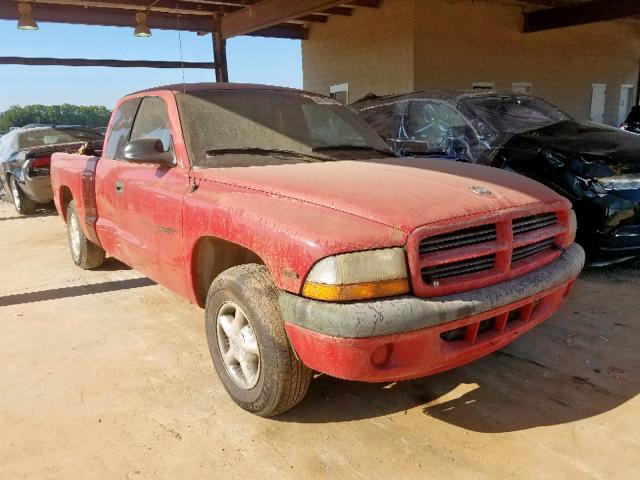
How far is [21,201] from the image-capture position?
9469mm

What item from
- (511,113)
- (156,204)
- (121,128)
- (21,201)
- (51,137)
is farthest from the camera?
(51,137)

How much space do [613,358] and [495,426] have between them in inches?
44.8

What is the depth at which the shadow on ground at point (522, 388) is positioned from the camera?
259cm

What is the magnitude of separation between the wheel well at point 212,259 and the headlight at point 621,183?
327 cm

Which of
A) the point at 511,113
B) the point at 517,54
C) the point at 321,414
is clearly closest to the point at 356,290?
the point at 321,414

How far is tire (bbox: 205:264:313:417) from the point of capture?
231cm

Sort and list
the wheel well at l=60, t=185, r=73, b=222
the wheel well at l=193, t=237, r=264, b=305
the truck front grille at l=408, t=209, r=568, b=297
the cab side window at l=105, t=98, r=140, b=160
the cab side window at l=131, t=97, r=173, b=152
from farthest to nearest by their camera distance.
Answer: the wheel well at l=60, t=185, r=73, b=222 < the cab side window at l=105, t=98, r=140, b=160 < the cab side window at l=131, t=97, r=173, b=152 < the wheel well at l=193, t=237, r=264, b=305 < the truck front grille at l=408, t=209, r=568, b=297

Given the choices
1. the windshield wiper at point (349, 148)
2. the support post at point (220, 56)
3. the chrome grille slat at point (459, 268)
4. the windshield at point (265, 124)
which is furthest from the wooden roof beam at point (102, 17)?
the chrome grille slat at point (459, 268)

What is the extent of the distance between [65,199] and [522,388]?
487 cm

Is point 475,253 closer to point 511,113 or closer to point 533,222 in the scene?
point 533,222

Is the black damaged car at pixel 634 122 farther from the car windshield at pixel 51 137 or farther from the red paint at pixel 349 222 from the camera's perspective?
the car windshield at pixel 51 137

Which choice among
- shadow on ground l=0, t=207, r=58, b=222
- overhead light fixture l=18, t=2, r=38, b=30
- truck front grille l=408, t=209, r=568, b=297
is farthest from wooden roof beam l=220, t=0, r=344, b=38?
truck front grille l=408, t=209, r=568, b=297

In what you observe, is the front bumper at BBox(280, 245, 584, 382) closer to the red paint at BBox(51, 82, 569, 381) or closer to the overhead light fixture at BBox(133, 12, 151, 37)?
the red paint at BBox(51, 82, 569, 381)

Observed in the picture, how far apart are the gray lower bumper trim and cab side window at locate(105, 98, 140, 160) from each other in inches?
101
